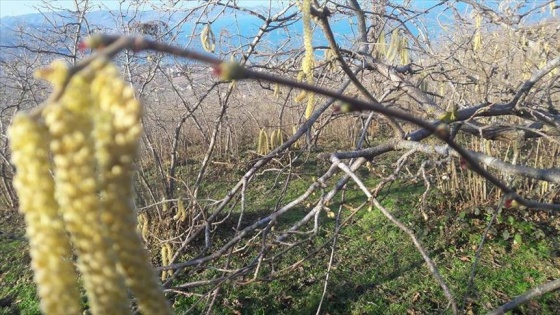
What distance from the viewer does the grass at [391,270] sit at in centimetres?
358

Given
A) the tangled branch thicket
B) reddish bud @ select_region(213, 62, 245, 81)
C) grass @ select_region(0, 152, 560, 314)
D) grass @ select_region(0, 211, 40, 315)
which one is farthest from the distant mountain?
reddish bud @ select_region(213, 62, 245, 81)

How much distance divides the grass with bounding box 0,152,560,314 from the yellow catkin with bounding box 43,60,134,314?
2696mm

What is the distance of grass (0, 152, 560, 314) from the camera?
3582mm

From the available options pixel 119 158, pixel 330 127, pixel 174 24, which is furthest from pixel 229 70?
pixel 330 127

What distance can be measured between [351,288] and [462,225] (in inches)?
57.2

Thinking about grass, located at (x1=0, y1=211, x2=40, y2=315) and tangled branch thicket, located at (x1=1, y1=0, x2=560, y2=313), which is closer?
tangled branch thicket, located at (x1=1, y1=0, x2=560, y2=313)

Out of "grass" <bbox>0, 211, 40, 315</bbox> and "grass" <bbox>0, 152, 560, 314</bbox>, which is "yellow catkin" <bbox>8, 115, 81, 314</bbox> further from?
"grass" <bbox>0, 211, 40, 315</bbox>

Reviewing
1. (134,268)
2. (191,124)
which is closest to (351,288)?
(134,268)

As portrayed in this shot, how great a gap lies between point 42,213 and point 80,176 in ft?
0.21

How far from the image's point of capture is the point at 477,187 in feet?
15.1

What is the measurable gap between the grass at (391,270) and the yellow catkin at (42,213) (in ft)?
→ 8.83

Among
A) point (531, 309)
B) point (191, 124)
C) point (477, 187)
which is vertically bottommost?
point (531, 309)

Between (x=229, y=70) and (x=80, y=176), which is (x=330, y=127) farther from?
(x=80, y=176)

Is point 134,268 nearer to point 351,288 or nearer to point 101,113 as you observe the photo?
point 101,113
